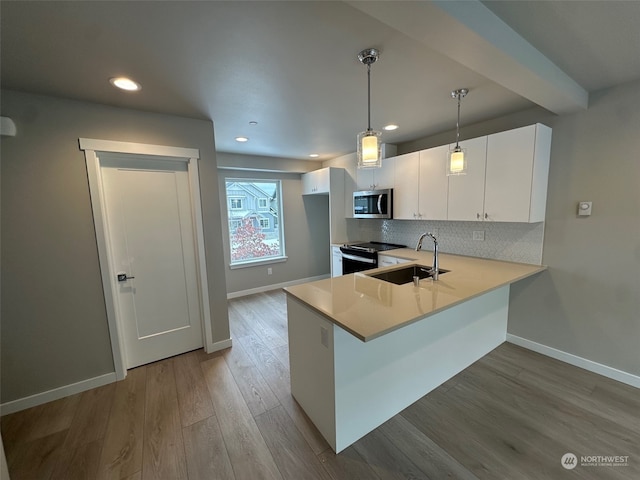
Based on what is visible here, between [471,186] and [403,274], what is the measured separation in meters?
1.21

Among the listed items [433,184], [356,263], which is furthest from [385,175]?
[356,263]

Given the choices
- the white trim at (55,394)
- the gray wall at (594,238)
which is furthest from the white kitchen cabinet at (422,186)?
the white trim at (55,394)

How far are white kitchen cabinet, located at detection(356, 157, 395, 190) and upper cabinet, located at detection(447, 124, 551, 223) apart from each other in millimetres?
1041

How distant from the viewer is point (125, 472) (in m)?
1.58

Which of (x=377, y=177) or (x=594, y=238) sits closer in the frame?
(x=594, y=238)

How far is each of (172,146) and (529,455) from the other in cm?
370

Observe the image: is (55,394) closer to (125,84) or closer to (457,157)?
(125,84)

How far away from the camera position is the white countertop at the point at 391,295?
4.66 feet

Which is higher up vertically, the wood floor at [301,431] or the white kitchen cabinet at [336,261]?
the white kitchen cabinet at [336,261]

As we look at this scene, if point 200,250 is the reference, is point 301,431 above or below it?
below

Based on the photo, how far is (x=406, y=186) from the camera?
349 centimetres

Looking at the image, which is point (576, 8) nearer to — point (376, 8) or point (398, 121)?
point (376, 8)

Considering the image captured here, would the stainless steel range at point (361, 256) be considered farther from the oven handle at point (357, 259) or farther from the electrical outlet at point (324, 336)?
the electrical outlet at point (324, 336)

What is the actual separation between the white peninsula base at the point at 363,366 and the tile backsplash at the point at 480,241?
90cm
